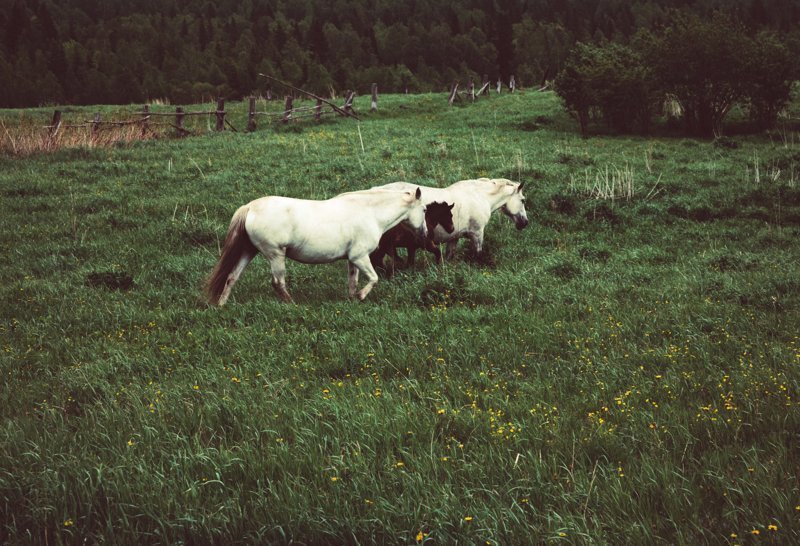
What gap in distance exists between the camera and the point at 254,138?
23.6 m

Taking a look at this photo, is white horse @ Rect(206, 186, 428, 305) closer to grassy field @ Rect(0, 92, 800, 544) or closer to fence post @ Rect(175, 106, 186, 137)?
grassy field @ Rect(0, 92, 800, 544)

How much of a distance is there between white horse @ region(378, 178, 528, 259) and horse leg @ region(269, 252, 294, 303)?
2622 mm

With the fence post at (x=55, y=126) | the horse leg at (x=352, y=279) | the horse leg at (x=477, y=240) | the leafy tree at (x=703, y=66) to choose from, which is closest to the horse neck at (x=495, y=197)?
the horse leg at (x=477, y=240)

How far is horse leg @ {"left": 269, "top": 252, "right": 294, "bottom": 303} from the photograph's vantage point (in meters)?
7.32

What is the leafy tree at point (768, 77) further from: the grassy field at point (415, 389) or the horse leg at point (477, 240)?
the horse leg at point (477, 240)

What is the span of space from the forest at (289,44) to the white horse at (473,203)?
42075 millimetres

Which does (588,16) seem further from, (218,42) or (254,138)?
(254,138)

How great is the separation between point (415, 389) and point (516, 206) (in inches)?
283

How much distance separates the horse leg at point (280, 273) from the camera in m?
7.32

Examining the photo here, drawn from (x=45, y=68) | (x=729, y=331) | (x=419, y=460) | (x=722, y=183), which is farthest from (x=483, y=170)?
(x=45, y=68)

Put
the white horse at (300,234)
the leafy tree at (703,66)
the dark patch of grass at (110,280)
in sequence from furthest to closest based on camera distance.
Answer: the leafy tree at (703,66) → the dark patch of grass at (110,280) → the white horse at (300,234)

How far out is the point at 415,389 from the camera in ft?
15.3

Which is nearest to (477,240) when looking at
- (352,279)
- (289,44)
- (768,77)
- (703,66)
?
(352,279)

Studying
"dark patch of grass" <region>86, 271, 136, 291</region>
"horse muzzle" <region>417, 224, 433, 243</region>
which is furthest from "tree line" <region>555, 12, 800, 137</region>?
"dark patch of grass" <region>86, 271, 136, 291</region>
